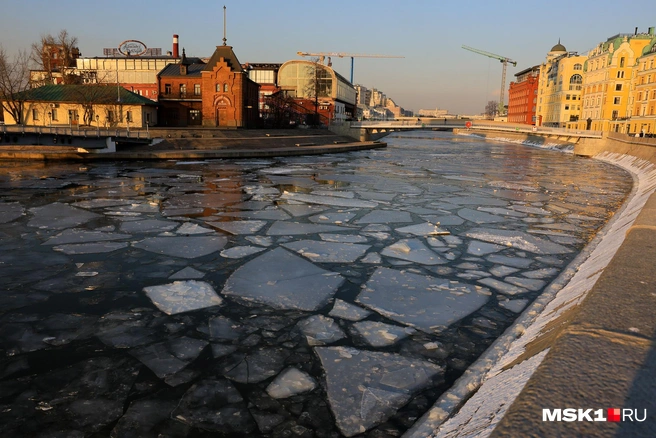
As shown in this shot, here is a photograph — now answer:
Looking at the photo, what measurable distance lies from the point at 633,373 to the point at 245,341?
274 cm

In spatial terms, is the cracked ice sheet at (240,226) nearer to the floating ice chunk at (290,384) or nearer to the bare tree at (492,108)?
the floating ice chunk at (290,384)

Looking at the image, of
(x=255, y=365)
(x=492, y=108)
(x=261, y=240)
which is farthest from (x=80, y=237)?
(x=492, y=108)

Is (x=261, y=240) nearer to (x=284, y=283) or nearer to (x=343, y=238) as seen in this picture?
(x=343, y=238)

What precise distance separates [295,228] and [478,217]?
379 cm

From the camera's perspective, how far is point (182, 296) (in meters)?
4.89

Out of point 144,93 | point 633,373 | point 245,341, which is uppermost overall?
point 144,93

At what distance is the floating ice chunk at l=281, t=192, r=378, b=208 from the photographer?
10531 millimetres

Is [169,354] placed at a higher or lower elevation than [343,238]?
lower

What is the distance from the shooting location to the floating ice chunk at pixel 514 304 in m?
4.72

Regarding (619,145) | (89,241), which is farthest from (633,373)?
(619,145)

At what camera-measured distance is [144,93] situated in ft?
201

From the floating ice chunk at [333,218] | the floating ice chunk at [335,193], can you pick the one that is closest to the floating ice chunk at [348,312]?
the floating ice chunk at [333,218]

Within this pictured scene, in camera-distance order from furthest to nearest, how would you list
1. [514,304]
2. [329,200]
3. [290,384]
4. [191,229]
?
[329,200] < [191,229] < [514,304] < [290,384]

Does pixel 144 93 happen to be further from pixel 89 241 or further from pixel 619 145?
pixel 89 241
